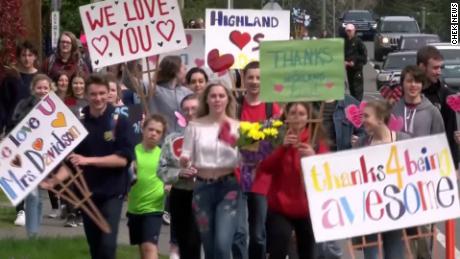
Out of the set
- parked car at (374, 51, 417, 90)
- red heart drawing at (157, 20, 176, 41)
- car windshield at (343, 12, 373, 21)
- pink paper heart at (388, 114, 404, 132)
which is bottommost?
car windshield at (343, 12, 373, 21)

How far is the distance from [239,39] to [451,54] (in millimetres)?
24445

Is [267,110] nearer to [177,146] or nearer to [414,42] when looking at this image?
[177,146]

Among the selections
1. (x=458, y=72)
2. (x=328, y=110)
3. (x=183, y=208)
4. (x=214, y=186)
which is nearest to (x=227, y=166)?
(x=214, y=186)

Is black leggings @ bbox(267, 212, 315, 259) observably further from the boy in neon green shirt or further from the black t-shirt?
the black t-shirt

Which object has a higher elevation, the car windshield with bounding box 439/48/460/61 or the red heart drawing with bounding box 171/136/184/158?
the red heart drawing with bounding box 171/136/184/158

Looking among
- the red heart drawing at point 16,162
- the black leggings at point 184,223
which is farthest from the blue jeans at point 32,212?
the red heart drawing at point 16,162

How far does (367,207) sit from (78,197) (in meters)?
1.97

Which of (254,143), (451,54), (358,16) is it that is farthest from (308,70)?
(358,16)

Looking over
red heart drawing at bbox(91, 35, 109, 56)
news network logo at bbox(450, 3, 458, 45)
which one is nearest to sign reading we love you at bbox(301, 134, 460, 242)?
red heart drawing at bbox(91, 35, 109, 56)

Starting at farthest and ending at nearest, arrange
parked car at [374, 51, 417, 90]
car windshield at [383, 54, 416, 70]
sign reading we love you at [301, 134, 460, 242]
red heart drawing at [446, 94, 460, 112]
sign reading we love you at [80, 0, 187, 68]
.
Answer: car windshield at [383, 54, 416, 70]
parked car at [374, 51, 417, 90]
sign reading we love you at [80, 0, 187, 68]
red heart drawing at [446, 94, 460, 112]
sign reading we love you at [301, 134, 460, 242]

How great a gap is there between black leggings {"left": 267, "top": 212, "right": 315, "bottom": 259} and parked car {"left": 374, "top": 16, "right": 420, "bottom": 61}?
44.7 meters

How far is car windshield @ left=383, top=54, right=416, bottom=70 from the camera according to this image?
122ft

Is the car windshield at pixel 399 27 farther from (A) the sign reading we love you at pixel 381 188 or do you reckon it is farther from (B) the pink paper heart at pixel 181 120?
(A) the sign reading we love you at pixel 381 188

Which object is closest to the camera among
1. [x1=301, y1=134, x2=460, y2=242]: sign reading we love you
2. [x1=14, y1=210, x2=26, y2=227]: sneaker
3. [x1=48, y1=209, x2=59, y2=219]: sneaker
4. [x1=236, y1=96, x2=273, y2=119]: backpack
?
[x1=301, y1=134, x2=460, y2=242]: sign reading we love you
